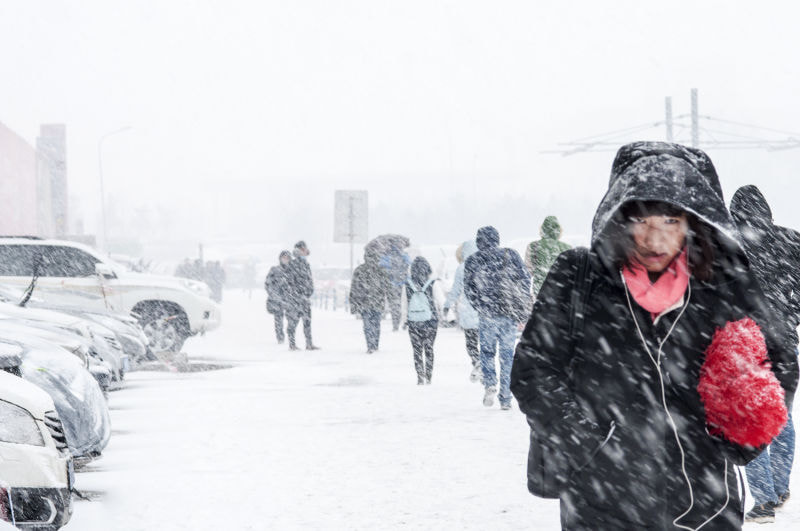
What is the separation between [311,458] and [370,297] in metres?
9.64

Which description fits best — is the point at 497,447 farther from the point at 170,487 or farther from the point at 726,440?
the point at 726,440

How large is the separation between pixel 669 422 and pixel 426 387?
9.72 m

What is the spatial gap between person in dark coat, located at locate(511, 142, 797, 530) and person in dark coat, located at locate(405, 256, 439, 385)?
9754 mm

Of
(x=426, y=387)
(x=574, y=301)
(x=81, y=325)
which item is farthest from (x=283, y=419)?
(x=574, y=301)

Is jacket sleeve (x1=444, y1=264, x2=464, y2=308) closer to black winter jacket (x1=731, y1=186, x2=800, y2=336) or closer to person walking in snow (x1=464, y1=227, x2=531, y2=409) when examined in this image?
person walking in snow (x1=464, y1=227, x2=531, y2=409)

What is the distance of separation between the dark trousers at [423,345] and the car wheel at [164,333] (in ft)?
19.0

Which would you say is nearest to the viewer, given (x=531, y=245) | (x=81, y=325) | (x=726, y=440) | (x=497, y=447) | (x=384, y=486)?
(x=726, y=440)

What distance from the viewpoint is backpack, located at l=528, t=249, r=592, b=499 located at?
269 cm

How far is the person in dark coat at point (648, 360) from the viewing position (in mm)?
2637

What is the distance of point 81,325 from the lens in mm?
9477

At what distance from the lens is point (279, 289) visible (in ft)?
65.5

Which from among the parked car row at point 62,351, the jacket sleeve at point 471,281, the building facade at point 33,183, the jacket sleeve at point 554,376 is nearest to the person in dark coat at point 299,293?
the parked car row at point 62,351

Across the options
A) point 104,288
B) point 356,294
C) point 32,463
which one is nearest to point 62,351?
point 32,463

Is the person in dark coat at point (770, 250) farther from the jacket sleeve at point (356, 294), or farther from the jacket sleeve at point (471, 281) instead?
the jacket sleeve at point (356, 294)
